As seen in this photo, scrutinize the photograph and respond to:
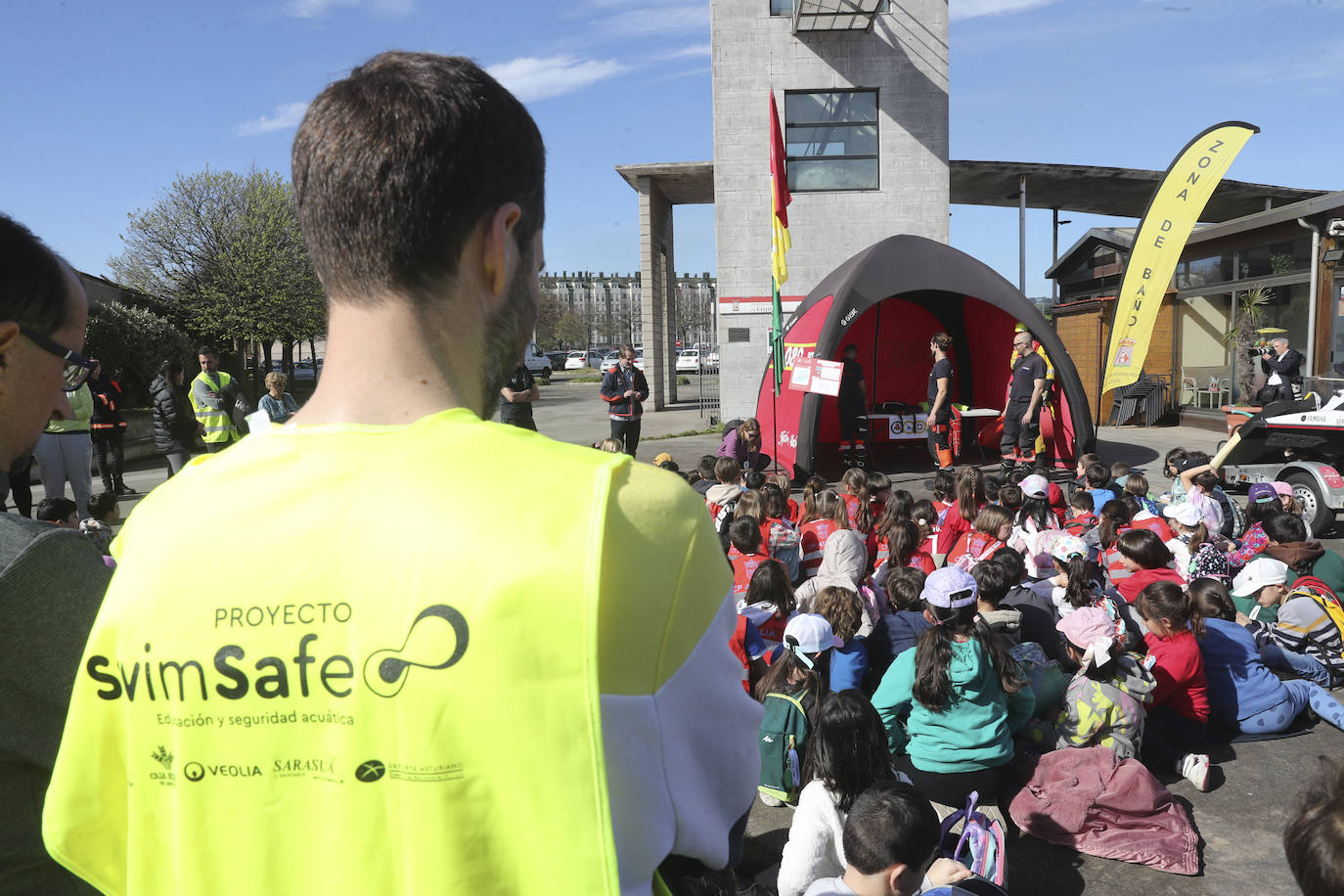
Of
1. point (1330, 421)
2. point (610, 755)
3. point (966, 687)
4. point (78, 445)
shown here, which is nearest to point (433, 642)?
point (610, 755)

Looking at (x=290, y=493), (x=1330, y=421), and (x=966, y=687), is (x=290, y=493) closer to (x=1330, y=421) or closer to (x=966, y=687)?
(x=966, y=687)

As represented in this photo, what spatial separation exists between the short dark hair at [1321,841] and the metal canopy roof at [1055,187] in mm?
18063

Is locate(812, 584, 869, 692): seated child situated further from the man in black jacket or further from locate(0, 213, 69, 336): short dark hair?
the man in black jacket

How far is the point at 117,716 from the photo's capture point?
0.88 m

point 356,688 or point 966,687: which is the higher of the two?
point 356,688

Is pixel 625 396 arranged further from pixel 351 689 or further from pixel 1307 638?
pixel 351 689

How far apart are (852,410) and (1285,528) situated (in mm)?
6985

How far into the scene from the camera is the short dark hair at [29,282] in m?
1.31

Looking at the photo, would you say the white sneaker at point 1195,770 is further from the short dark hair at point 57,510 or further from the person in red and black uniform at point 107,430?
the person in red and black uniform at point 107,430

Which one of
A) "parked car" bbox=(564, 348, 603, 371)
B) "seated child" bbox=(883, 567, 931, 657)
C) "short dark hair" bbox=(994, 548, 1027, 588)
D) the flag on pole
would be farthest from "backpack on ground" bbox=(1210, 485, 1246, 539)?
"parked car" bbox=(564, 348, 603, 371)

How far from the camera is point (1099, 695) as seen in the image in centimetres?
418

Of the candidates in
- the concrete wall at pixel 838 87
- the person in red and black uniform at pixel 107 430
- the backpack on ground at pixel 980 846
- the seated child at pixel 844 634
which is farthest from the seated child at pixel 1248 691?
the concrete wall at pixel 838 87

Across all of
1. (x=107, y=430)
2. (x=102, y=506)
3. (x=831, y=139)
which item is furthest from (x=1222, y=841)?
(x=831, y=139)

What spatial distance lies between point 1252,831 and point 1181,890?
2.12 ft
